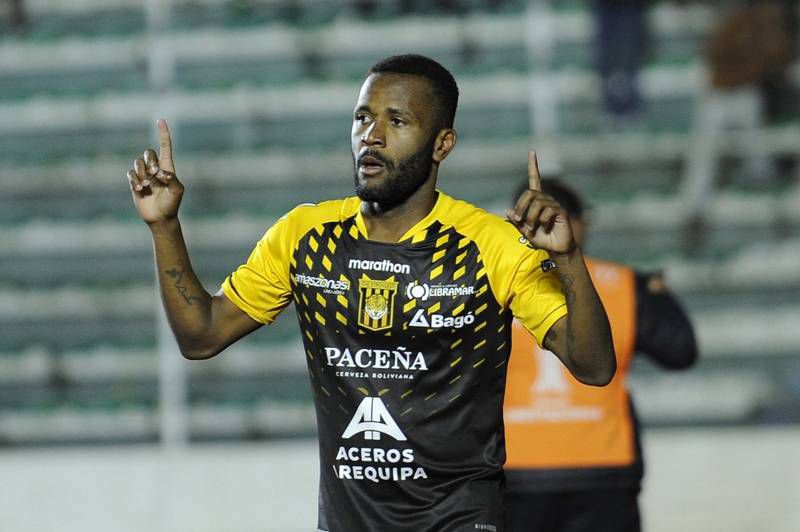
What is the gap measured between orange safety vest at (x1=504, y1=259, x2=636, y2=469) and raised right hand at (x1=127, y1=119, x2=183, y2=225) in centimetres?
188

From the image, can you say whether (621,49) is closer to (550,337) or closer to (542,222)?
(550,337)

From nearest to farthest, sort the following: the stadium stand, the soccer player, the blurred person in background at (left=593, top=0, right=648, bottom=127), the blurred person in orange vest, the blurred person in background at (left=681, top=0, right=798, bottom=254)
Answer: the soccer player → the blurred person in orange vest → the stadium stand → the blurred person in background at (left=681, top=0, right=798, bottom=254) → the blurred person in background at (left=593, top=0, right=648, bottom=127)

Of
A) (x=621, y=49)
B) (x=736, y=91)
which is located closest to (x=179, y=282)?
(x=621, y=49)

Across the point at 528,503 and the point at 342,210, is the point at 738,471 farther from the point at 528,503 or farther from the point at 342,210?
the point at 342,210

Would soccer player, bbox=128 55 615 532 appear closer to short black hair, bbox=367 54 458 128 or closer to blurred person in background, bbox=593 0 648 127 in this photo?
short black hair, bbox=367 54 458 128

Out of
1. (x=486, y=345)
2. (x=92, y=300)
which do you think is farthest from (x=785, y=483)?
(x=92, y=300)

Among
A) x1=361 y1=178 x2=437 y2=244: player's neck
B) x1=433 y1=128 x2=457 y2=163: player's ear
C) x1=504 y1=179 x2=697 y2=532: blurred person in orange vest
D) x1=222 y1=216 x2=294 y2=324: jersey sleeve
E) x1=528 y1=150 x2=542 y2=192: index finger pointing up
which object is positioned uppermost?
x1=433 y1=128 x2=457 y2=163: player's ear

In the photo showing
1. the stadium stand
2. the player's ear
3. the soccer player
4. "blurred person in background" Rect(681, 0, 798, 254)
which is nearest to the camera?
the soccer player

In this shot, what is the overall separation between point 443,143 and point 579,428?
182 cm

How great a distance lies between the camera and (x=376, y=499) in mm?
2842

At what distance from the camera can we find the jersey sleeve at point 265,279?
299 cm

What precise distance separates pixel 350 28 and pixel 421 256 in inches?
320

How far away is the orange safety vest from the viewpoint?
4461mm

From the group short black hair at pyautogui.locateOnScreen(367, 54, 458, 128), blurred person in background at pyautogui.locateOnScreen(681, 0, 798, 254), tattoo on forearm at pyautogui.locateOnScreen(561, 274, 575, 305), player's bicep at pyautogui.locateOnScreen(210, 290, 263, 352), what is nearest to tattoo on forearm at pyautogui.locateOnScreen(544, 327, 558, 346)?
tattoo on forearm at pyautogui.locateOnScreen(561, 274, 575, 305)
